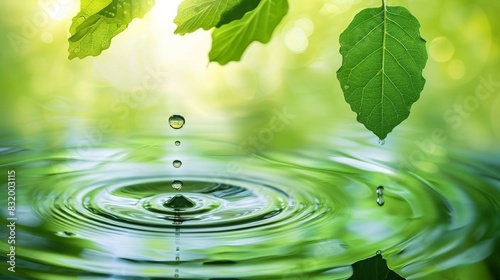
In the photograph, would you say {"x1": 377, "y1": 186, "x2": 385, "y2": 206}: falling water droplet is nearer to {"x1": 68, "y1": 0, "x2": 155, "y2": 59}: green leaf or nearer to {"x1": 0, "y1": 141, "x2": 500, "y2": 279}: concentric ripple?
{"x1": 0, "y1": 141, "x2": 500, "y2": 279}: concentric ripple

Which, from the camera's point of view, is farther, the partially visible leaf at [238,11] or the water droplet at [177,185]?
the water droplet at [177,185]

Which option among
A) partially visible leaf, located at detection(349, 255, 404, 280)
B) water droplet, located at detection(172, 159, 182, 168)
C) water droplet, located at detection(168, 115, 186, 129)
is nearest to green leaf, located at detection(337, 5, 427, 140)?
partially visible leaf, located at detection(349, 255, 404, 280)

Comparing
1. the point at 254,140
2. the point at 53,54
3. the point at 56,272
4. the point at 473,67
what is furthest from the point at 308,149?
the point at 56,272

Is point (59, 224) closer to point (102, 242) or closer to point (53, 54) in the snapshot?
point (102, 242)

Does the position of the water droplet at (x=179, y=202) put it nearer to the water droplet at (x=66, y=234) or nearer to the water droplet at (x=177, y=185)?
the water droplet at (x=177, y=185)

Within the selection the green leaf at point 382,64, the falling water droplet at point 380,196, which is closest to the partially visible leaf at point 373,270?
the falling water droplet at point 380,196

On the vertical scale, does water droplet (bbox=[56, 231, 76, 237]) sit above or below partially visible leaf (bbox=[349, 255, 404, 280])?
above
